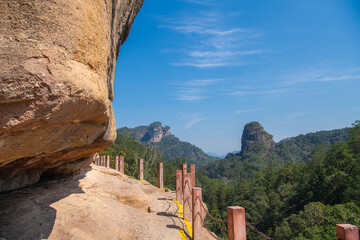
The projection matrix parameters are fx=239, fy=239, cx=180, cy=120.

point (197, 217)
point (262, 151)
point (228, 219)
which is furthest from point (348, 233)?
point (262, 151)

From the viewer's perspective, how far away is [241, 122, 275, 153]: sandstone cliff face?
378 feet

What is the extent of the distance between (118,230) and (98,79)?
2.93 meters

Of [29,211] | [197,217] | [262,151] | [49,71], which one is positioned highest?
[262,151]

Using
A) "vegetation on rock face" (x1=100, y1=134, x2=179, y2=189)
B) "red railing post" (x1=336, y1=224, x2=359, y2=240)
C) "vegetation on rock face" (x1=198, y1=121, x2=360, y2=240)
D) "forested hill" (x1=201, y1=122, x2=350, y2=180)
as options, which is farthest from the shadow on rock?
"forested hill" (x1=201, y1=122, x2=350, y2=180)

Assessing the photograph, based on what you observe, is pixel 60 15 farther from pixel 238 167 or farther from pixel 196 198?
pixel 238 167

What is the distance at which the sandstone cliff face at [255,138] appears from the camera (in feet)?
378

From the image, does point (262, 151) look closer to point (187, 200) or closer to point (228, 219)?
point (187, 200)

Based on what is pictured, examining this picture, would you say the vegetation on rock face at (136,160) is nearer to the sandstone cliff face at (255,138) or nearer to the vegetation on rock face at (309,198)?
the vegetation on rock face at (309,198)

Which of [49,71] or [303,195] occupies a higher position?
[49,71]

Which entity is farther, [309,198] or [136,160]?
[309,198]

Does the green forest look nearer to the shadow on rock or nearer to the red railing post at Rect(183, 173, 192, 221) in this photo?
the red railing post at Rect(183, 173, 192, 221)

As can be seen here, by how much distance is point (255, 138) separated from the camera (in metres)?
119

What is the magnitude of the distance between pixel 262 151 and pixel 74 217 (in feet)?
361

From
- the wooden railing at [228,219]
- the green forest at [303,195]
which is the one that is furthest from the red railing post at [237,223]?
the green forest at [303,195]
